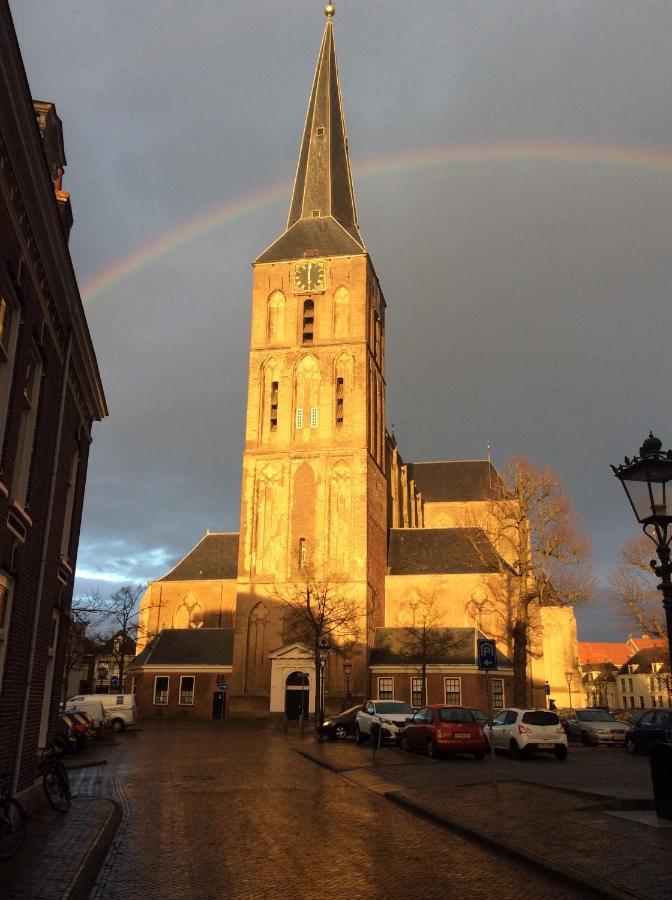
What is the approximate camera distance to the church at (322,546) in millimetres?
47875

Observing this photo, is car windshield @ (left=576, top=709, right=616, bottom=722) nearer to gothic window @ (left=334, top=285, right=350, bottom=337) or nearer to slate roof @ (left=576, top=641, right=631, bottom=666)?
gothic window @ (left=334, top=285, right=350, bottom=337)

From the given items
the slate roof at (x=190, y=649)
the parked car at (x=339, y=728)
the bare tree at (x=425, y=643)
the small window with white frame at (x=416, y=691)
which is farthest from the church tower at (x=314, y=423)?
the parked car at (x=339, y=728)

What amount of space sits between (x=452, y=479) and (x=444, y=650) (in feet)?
93.7

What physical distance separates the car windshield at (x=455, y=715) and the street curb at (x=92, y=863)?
12085 millimetres

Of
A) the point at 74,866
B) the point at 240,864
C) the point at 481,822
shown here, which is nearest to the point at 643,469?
the point at 481,822

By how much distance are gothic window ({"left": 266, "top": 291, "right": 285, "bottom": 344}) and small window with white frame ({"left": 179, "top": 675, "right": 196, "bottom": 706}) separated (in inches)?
921

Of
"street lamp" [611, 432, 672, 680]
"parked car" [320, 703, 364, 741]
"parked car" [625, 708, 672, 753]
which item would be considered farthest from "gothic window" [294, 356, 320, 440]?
"street lamp" [611, 432, 672, 680]

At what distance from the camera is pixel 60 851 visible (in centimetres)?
889

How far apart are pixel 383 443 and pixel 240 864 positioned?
48780 mm

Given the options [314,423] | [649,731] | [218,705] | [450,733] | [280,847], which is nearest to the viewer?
[280,847]

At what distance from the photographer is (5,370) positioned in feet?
31.7

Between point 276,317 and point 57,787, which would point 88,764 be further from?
point 276,317

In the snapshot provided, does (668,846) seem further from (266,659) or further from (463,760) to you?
(266,659)

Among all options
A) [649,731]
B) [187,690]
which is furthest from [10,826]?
[187,690]
